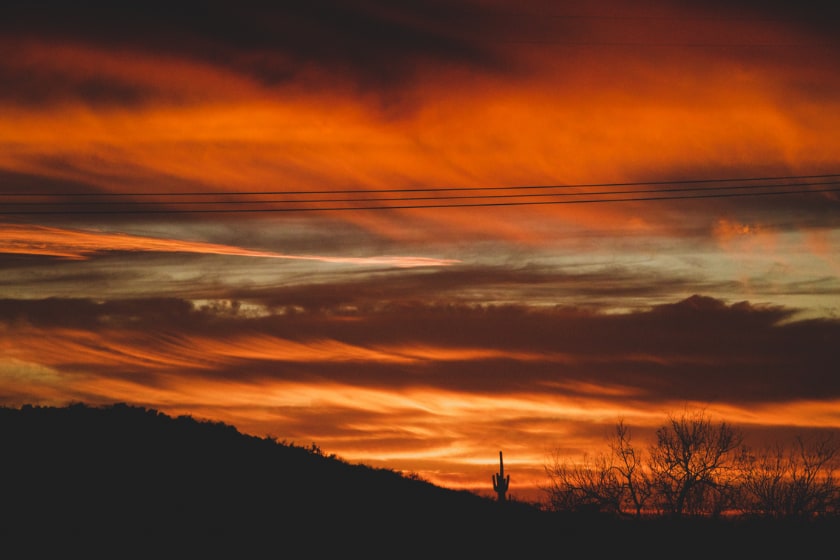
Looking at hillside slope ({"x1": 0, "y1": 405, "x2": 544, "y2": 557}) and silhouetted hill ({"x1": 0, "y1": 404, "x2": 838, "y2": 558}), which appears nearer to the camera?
silhouetted hill ({"x1": 0, "y1": 404, "x2": 838, "y2": 558})

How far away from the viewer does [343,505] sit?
3291cm

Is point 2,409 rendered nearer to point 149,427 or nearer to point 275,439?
point 149,427

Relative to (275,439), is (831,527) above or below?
→ below

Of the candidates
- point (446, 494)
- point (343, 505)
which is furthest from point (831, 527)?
point (343, 505)

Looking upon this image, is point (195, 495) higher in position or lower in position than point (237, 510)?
higher

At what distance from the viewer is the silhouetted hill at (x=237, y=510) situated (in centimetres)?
2669

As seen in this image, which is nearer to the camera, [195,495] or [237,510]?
[237,510]

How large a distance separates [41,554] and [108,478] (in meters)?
6.32

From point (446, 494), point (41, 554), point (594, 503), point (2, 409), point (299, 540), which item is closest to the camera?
point (41, 554)

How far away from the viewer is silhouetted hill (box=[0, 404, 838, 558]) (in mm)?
26688

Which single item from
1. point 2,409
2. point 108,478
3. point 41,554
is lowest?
point 41,554

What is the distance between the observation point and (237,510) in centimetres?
2994

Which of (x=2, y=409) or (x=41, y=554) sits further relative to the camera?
(x=2, y=409)

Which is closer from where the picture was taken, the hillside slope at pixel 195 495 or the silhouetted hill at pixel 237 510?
the silhouetted hill at pixel 237 510
